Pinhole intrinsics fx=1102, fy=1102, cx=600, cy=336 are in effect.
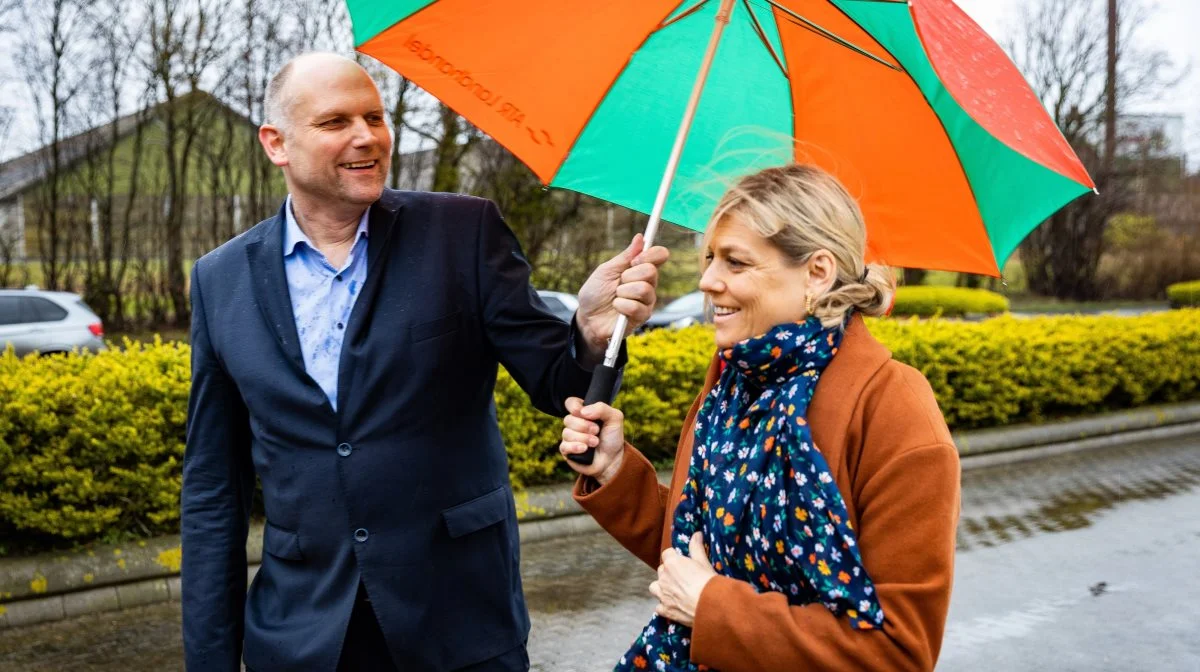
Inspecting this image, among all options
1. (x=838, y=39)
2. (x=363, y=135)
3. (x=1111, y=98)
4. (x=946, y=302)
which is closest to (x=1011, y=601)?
(x=838, y=39)

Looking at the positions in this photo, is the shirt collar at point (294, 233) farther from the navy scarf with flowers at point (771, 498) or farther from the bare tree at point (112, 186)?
the bare tree at point (112, 186)

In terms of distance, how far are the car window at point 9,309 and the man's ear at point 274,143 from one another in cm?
1492

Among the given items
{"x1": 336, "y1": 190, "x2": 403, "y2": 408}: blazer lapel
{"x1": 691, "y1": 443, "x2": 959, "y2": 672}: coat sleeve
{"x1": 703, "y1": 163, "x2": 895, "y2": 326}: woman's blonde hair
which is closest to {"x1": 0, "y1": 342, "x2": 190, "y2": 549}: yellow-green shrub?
{"x1": 336, "y1": 190, "x2": 403, "y2": 408}: blazer lapel

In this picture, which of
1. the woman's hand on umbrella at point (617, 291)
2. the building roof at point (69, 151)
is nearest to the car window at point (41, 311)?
the building roof at point (69, 151)

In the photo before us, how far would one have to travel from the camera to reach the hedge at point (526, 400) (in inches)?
229

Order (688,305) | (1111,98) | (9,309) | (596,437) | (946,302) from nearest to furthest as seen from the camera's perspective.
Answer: (596,437) < (9,309) < (688,305) < (1111,98) < (946,302)

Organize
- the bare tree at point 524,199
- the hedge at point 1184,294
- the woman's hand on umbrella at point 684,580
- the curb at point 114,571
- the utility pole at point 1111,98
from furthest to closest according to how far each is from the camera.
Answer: the hedge at point 1184,294
the utility pole at point 1111,98
the bare tree at point 524,199
the curb at point 114,571
the woman's hand on umbrella at point 684,580

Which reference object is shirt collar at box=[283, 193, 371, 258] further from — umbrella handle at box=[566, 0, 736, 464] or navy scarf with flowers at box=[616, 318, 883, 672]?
navy scarf with flowers at box=[616, 318, 883, 672]

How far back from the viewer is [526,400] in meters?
7.38

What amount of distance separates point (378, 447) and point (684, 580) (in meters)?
0.80

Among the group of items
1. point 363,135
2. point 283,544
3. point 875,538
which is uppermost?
point 363,135

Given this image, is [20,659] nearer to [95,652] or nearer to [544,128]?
[95,652]

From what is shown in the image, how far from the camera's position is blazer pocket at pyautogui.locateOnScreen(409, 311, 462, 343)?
246 cm

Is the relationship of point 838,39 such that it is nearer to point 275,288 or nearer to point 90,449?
point 275,288
